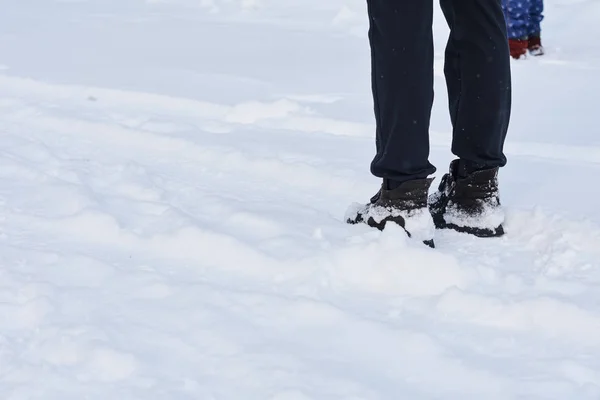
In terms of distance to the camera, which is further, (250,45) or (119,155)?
Result: (250,45)

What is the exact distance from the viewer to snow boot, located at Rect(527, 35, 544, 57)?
13.4 ft

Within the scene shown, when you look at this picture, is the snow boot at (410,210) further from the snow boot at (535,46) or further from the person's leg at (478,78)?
the snow boot at (535,46)

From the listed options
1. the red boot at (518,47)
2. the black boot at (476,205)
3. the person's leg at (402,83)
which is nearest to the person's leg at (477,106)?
the black boot at (476,205)

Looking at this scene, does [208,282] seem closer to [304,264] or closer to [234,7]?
[304,264]

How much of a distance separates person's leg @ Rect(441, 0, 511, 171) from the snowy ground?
0.20 m

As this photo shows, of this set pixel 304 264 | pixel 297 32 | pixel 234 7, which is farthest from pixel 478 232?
pixel 234 7

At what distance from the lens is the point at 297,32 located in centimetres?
483

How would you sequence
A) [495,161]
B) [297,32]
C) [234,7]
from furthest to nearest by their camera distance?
[234,7] < [297,32] < [495,161]

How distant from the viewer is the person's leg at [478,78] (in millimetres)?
1815

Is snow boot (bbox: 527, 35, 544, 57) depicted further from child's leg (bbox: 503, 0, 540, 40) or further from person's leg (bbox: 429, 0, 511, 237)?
person's leg (bbox: 429, 0, 511, 237)

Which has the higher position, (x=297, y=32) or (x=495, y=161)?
(x=495, y=161)

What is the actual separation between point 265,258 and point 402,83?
446mm

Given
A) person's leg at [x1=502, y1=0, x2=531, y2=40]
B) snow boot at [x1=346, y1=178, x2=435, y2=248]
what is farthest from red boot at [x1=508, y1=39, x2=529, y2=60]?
snow boot at [x1=346, y1=178, x2=435, y2=248]

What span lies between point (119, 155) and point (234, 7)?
132 inches
